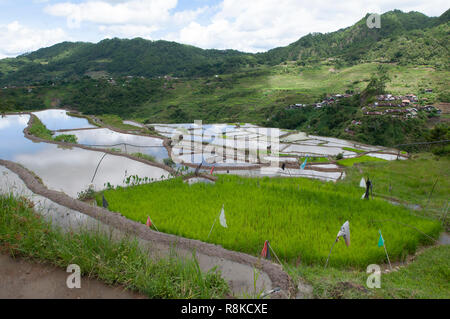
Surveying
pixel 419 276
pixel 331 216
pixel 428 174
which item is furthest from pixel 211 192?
pixel 428 174

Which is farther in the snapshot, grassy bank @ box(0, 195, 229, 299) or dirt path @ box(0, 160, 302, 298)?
dirt path @ box(0, 160, 302, 298)

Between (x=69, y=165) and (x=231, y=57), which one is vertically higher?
(x=231, y=57)

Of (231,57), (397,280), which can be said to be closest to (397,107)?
(397,280)

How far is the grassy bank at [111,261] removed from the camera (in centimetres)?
302

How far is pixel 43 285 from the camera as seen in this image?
123 inches

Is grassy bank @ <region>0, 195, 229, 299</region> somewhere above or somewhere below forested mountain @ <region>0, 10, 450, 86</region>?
Answer: below

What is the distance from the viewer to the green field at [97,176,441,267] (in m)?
5.18

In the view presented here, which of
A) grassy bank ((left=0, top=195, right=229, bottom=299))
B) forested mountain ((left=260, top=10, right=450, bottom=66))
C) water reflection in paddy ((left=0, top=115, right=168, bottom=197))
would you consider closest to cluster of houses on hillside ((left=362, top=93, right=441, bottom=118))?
forested mountain ((left=260, top=10, right=450, bottom=66))

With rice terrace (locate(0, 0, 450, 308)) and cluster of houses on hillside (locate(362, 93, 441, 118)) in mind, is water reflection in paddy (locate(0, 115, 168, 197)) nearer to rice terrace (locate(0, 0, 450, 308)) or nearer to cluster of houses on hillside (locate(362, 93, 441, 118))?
rice terrace (locate(0, 0, 450, 308))

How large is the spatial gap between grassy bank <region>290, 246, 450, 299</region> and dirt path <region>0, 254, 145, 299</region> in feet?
7.92

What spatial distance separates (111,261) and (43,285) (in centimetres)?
76

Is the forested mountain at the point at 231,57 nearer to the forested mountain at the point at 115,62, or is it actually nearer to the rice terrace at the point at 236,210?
the forested mountain at the point at 115,62

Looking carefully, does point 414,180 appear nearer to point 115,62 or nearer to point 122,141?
point 122,141

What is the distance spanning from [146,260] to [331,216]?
4.92 meters
